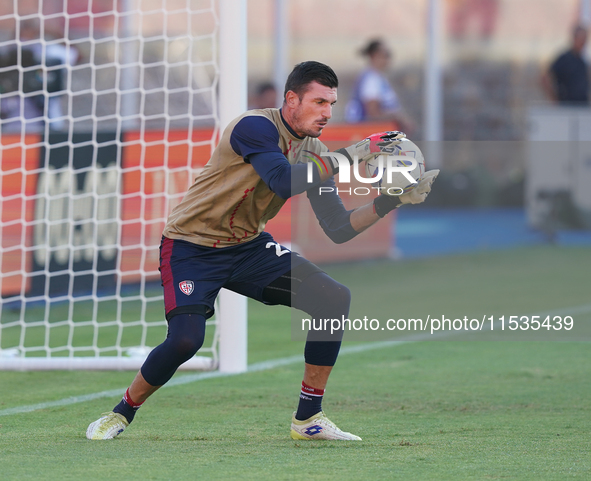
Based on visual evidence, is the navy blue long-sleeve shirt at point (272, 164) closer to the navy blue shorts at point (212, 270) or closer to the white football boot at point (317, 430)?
the navy blue shorts at point (212, 270)

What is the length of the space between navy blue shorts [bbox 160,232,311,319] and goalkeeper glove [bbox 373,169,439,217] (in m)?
0.48

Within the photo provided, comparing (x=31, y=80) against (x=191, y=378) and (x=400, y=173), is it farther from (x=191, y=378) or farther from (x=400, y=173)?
(x=400, y=173)

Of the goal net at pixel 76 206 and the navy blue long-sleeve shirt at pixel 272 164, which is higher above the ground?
the navy blue long-sleeve shirt at pixel 272 164

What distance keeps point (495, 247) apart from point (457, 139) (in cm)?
1146

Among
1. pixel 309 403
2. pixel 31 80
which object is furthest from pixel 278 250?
pixel 31 80

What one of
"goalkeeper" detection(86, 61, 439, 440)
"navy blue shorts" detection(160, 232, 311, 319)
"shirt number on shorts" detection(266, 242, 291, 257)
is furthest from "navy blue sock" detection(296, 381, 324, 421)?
"shirt number on shorts" detection(266, 242, 291, 257)

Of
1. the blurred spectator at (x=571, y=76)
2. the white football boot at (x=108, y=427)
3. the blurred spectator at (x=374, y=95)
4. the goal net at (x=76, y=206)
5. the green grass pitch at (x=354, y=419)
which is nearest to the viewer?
the green grass pitch at (x=354, y=419)

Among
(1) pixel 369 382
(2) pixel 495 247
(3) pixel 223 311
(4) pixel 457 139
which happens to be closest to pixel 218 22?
(3) pixel 223 311

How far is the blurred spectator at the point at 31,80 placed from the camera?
7773 mm

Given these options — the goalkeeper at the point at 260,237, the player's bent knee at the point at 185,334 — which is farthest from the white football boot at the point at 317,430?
the player's bent knee at the point at 185,334

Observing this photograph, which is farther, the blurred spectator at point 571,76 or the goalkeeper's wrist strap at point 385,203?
the blurred spectator at point 571,76

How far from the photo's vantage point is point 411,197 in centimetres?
434

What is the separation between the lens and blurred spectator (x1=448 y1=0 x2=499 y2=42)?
2545 cm

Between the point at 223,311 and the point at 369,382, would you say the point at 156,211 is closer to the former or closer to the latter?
the point at 223,311
